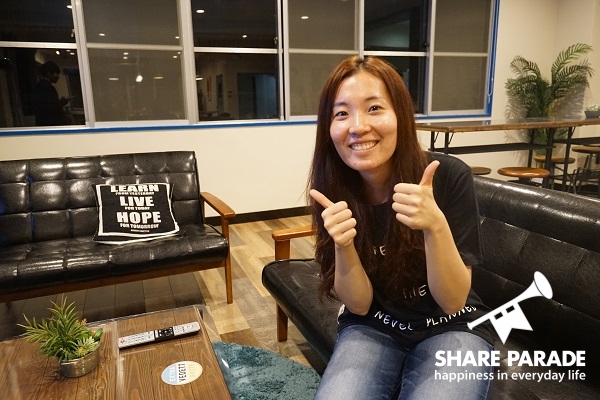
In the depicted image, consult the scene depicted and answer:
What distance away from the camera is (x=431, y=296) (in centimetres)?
115

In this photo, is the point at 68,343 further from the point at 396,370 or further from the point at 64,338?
the point at 396,370

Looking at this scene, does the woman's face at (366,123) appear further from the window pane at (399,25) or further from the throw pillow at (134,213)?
the window pane at (399,25)

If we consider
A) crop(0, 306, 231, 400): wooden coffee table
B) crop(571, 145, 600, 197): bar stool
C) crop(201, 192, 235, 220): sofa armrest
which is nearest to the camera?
crop(0, 306, 231, 400): wooden coffee table

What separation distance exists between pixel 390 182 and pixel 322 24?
377 cm

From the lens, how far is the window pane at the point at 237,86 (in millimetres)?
4227

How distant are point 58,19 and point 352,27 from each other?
9.17 feet

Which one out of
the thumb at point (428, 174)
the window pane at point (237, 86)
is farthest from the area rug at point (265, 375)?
the window pane at point (237, 86)

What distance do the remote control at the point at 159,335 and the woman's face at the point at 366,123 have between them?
0.87 m

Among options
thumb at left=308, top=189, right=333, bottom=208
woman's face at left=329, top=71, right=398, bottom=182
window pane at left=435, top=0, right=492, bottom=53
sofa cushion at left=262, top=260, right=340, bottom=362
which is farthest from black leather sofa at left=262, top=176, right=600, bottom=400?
window pane at left=435, top=0, right=492, bottom=53

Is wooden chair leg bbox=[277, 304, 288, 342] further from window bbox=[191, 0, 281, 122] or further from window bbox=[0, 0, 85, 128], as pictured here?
window bbox=[0, 0, 85, 128]

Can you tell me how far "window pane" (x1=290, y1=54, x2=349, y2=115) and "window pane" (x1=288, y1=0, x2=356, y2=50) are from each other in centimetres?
11

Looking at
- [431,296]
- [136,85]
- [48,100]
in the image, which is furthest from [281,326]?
[48,100]

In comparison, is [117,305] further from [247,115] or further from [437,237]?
[247,115]

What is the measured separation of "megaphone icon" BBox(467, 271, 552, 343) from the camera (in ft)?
4.56
